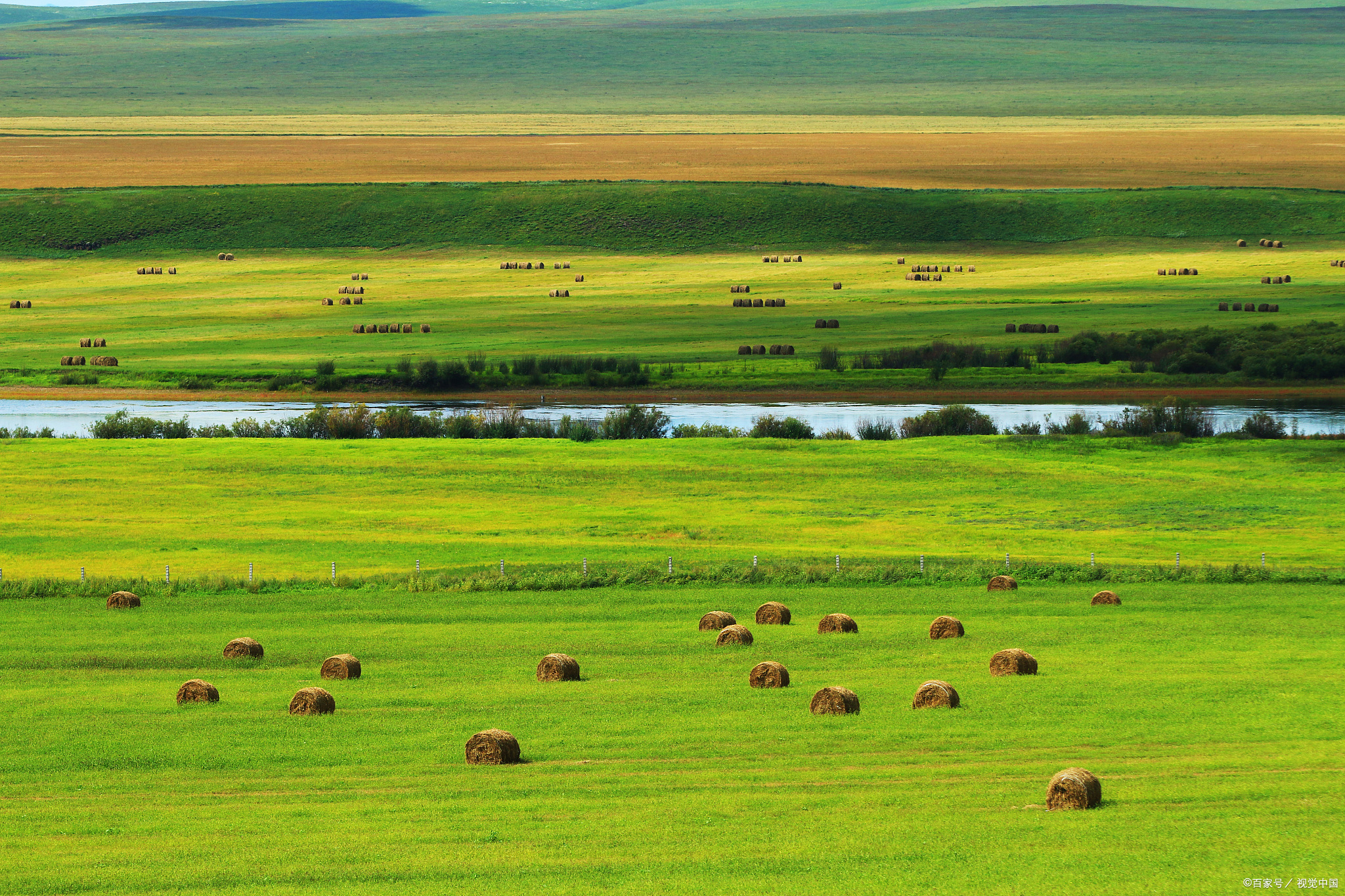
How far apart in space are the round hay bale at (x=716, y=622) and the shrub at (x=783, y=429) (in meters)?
34.4

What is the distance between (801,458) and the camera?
2414 inches

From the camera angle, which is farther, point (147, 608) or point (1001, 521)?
point (1001, 521)

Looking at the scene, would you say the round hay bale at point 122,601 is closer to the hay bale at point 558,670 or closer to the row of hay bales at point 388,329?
the hay bale at point 558,670

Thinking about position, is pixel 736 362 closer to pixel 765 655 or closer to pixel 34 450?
pixel 34 450

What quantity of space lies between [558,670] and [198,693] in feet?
19.0

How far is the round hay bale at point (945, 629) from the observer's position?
3212 cm

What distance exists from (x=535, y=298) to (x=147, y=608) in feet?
261

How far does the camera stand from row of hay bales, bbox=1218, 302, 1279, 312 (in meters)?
99.2

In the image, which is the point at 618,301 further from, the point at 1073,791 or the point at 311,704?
the point at 1073,791

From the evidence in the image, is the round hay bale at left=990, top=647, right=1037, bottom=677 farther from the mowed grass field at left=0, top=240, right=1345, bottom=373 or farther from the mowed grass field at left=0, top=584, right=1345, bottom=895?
the mowed grass field at left=0, top=240, right=1345, bottom=373

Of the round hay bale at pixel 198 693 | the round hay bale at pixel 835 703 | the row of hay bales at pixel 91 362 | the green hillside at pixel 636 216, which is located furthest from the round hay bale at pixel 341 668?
the green hillside at pixel 636 216

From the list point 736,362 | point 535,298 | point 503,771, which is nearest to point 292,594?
point 503,771

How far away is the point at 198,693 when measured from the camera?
25.9 meters

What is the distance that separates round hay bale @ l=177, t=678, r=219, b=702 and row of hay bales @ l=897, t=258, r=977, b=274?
346 feet
